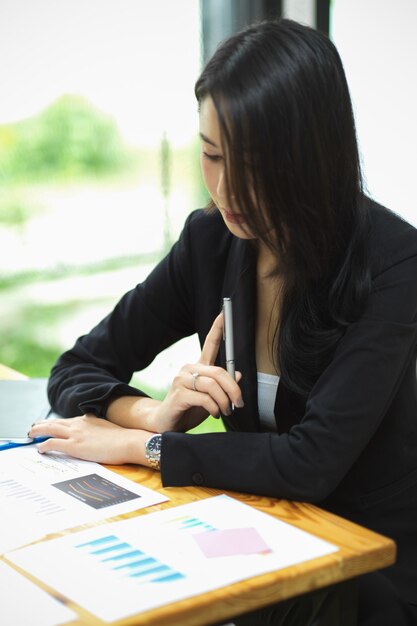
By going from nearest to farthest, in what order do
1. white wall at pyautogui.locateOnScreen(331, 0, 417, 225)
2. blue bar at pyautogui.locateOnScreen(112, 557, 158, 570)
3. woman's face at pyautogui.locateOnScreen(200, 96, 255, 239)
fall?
blue bar at pyautogui.locateOnScreen(112, 557, 158, 570) < woman's face at pyautogui.locateOnScreen(200, 96, 255, 239) < white wall at pyautogui.locateOnScreen(331, 0, 417, 225)

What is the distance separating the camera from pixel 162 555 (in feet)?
3.52

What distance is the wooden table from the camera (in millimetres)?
939

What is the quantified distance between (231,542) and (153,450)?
1.08 feet

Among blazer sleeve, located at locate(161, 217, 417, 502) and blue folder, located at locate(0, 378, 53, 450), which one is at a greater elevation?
blazer sleeve, located at locate(161, 217, 417, 502)

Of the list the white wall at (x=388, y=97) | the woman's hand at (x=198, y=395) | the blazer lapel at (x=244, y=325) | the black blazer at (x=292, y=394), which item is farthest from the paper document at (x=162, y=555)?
the white wall at (x=388, y=97)

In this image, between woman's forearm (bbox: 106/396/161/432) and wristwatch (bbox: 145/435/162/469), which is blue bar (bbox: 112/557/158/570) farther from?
woman's forearm (bbox: 106/396/161/432)

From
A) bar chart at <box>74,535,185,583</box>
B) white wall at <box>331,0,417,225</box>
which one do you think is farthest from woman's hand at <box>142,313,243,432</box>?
white wall at <box>331,0,417,225</box>

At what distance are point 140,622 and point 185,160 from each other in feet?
11.3

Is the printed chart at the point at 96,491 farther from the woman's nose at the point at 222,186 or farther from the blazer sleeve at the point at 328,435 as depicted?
the woman's nose at the point at 222,186

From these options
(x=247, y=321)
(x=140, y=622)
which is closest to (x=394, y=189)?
(x=247, y=321)

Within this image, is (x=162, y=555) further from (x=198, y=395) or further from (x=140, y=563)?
(x=198, y=395)

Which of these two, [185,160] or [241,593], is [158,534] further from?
[185,160]

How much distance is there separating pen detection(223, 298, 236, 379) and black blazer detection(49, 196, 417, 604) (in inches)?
3.8

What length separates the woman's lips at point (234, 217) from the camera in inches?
57.2
